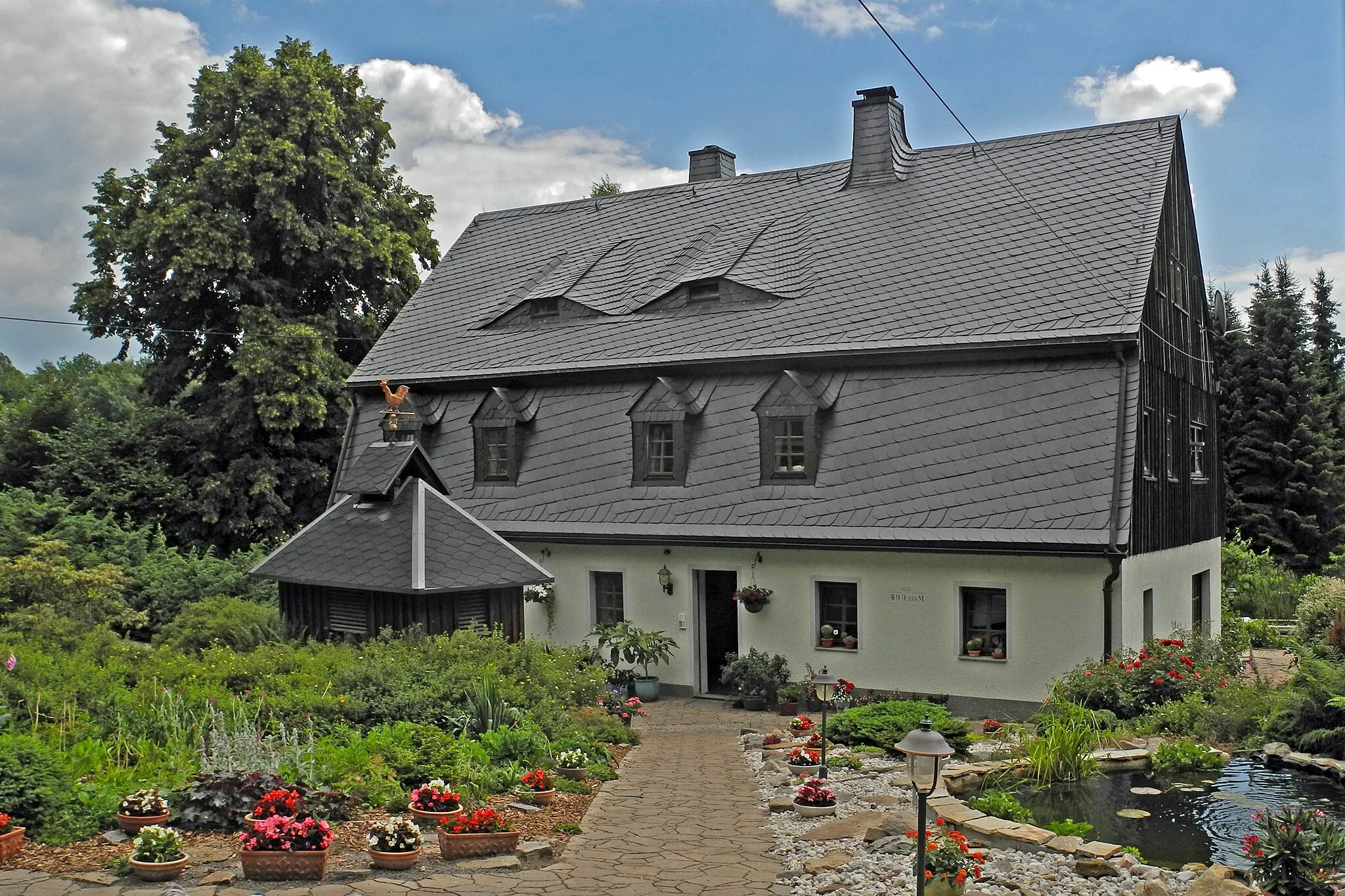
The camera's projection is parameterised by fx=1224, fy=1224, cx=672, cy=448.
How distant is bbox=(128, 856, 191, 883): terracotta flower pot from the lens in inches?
289

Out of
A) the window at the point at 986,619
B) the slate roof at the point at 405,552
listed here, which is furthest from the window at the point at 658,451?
the window at the point at 986,619

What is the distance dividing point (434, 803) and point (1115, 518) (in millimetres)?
9686

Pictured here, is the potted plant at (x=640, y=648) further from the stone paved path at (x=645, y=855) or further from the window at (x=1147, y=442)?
the window at (x=1147, y=442)

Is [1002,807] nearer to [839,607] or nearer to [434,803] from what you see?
[434,803]

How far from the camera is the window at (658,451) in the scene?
754 inches

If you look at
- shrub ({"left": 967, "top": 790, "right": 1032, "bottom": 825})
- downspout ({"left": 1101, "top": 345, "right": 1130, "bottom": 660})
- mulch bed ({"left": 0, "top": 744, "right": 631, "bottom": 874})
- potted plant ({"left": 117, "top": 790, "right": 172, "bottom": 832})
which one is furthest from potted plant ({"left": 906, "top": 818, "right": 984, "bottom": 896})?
downspout ({"left": 1101, "top": 345, "right": 1130, "bottom": 660})

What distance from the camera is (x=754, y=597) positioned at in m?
17.6

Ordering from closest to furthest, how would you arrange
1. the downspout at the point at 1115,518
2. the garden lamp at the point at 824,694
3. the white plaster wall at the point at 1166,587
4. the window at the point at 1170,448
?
the garden lamp at the point at 824,694, the downspout at the point at 1115,518, the white plaster wall at the point at 1166,587, the window at the point at 1170,448

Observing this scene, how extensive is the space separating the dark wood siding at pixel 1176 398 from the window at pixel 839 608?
149 inches

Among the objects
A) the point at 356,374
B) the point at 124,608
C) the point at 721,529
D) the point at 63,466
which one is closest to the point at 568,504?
the point at 721,529

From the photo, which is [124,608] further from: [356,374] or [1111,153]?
[1111,153]

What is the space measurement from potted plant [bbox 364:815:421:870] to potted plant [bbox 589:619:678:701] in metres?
10.1

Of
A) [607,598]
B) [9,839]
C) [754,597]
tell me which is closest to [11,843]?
[9,839]

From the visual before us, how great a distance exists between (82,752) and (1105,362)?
12.6m
